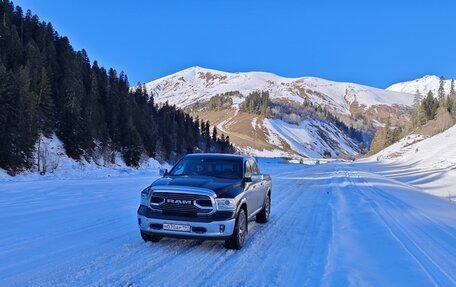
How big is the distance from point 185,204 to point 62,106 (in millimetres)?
51526

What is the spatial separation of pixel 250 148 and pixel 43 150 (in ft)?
514

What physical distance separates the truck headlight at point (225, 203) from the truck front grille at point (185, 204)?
148 mm

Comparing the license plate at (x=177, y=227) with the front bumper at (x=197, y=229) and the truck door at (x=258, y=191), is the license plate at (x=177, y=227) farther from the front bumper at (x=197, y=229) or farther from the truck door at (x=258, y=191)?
the truck door at (x=258, y=191)

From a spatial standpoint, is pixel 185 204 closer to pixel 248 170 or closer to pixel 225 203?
pixel 225 203

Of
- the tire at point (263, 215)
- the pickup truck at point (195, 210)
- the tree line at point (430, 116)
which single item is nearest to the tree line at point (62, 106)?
the tire at point (263, 215)

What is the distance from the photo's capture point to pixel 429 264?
303 inches

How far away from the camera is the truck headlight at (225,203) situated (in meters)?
7.88

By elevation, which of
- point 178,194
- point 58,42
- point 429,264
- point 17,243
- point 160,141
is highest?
point 58,42

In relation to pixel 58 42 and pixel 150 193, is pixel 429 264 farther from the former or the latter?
pixel 58 42

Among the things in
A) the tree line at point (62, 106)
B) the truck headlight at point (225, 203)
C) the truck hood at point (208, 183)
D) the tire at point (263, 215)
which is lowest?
the tire at point (263, 215)

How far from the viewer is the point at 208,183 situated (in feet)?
27.4

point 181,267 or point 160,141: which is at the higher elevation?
point 160,141

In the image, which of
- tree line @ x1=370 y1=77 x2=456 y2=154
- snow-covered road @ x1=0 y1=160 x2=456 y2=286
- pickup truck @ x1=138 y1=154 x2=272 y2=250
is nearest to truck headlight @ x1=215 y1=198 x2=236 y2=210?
pickup truck @ x1=138 y1=154 x2=272 y2=250

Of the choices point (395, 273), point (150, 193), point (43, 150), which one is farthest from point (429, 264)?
point (43, 150)
